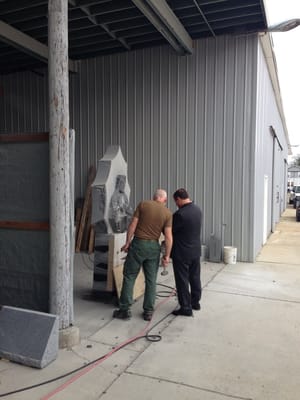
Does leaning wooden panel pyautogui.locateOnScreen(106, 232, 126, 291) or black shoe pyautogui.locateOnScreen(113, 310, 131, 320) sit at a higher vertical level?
leaning wooden panel pyautogui.locateOnScreen(106, 232, 126, 291)

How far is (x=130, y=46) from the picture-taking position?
8.20 m

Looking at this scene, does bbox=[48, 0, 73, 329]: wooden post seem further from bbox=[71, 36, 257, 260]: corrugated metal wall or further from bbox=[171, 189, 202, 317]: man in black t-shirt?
Result: bbox=[71, 36, 257, 260]: corrugated metal wall

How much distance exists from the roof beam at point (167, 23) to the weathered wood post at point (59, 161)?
9.42ft

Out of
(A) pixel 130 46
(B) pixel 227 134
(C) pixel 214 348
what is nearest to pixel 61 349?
(C) pixel 214 348

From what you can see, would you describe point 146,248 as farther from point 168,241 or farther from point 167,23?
point 167,23

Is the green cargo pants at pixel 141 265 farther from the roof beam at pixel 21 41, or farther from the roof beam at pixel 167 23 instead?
the roof beam at pixel 21 41

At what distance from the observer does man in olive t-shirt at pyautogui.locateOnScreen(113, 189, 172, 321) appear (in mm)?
4176

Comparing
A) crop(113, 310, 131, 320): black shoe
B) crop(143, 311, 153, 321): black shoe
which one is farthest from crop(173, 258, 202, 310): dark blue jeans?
crop(113, 310, 131, 320): black shoe

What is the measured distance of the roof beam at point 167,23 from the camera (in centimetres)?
592

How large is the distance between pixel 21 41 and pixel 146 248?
5499 millimetres

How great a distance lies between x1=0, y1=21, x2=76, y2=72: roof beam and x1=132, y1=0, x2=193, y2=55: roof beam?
2731 mm

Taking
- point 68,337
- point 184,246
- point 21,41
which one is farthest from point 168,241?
point 21,41

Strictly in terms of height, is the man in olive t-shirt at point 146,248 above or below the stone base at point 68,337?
above

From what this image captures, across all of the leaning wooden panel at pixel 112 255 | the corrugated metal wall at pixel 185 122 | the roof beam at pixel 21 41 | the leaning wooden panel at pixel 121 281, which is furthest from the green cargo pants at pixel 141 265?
the roof beam at pixel 21 41
